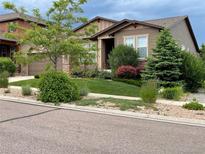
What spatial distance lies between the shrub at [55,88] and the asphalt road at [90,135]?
221 cm

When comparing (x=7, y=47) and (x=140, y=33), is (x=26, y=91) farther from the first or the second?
(x=7, y=47)

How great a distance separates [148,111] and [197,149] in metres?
4.52

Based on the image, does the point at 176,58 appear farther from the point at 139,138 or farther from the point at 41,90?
the point at 139,138

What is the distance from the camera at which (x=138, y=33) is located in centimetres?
2369

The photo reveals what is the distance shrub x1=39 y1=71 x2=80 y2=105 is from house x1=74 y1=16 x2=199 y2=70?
8.92 meters

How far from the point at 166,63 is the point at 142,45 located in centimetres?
461

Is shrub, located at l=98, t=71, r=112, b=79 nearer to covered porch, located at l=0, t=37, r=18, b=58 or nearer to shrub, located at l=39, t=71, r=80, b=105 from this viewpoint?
shrub, located at l=39, t=71, r=80, b=105

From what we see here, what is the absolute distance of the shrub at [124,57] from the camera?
73.4 ft

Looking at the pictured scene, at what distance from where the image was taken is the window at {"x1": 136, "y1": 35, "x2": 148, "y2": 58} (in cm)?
2338

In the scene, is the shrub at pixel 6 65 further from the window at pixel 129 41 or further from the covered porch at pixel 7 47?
the window at pixel 129 41

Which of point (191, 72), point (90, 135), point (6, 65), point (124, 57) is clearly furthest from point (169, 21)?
point (90, 135)

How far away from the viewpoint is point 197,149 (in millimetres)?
6215

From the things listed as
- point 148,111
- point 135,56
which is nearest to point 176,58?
point 135,56

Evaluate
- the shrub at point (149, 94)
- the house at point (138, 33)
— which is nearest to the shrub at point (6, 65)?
the house at point (138, 33)
